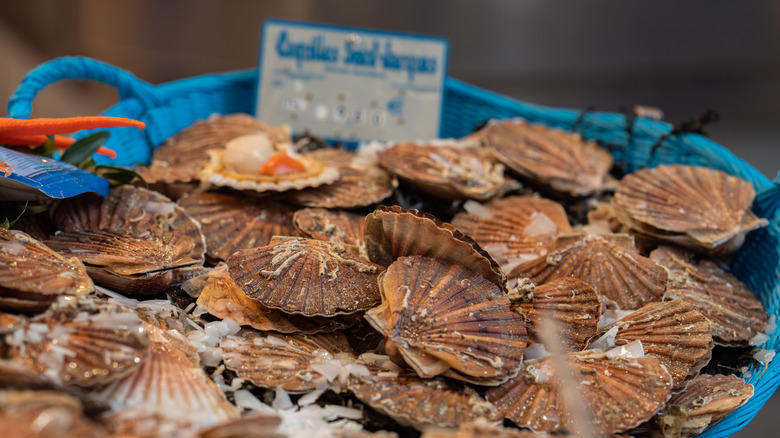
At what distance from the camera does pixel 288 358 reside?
2.63 feet

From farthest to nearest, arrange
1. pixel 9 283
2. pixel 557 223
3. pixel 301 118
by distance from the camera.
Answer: pixel 301 118
pixel 557 223
pixel 9 283

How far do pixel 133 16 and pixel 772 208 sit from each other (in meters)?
2.82

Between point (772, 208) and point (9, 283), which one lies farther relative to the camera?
point (772, 208)

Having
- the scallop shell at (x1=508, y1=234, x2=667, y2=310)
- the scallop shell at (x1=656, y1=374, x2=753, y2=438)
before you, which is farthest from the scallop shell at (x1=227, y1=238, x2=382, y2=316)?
the scallop shell at (x1=656, y1=374, x2=753, y2=438)

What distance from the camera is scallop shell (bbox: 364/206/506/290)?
81cm

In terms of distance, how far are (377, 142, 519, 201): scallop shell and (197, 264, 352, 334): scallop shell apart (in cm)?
48

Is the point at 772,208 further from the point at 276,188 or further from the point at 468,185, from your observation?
the point at 276,188

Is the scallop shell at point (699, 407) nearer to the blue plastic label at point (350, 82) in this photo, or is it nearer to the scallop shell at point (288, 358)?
the scallop shell at point (288, 358)

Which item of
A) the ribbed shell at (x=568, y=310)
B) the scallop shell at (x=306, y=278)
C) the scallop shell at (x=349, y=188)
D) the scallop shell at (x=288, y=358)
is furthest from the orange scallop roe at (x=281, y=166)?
the ribbed shell at (x=568, y=310)

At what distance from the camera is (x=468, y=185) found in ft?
4.17

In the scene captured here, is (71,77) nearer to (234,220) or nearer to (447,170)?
(234,220)

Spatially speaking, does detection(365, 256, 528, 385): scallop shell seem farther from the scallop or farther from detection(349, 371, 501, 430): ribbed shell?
the scallop

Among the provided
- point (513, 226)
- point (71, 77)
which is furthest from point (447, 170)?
point (71, 77)

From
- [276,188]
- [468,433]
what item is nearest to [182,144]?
[276,188]
